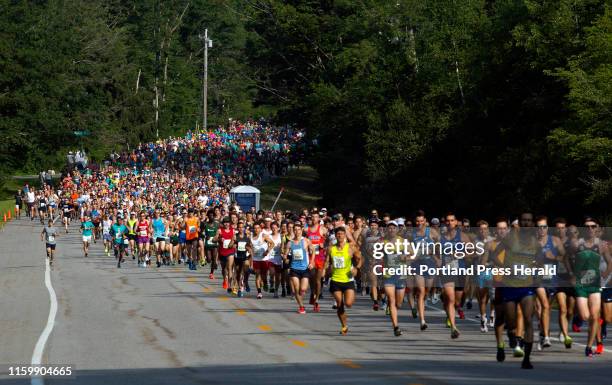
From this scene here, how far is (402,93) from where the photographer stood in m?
67.8

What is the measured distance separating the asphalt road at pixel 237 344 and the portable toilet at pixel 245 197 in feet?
69.0

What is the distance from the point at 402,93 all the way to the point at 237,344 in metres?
49.4

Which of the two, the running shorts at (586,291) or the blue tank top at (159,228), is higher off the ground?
the blue tank top at (159,228)

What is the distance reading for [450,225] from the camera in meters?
22.0

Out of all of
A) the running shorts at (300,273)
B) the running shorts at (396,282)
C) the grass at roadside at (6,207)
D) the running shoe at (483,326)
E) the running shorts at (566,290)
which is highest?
the grass at roadside at (6,207)

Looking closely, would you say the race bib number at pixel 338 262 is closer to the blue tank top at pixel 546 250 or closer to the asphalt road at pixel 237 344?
the asphalt road at pixel 237 344

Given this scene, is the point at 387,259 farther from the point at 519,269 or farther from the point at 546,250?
the point at 519,269

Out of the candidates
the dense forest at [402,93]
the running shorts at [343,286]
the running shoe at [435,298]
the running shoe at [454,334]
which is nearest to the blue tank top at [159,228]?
the dense forest at [402,93]

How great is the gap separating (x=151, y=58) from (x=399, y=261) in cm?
11258

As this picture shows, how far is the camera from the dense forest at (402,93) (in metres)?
48.6

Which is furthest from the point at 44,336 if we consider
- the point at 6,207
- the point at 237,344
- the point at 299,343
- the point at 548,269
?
the point at 6,207

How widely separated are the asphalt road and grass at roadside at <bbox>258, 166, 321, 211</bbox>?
43013mm

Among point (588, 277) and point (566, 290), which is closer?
point (588, 277)

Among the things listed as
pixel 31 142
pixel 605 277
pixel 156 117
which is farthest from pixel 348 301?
pixel 156 117
